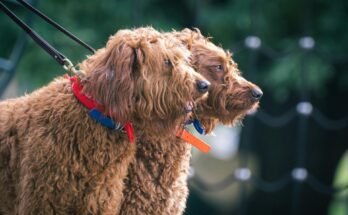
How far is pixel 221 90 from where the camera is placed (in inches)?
215

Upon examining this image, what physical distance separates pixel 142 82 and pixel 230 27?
6933mm

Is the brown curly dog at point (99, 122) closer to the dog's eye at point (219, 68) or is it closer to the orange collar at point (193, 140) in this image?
the orange collar at point (193, 140)

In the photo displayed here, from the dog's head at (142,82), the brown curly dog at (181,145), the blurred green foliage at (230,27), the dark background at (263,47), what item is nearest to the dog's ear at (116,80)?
the dog's head at (142,82)

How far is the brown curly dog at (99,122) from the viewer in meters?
4.59

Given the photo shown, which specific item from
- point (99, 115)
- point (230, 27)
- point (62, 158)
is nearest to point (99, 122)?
point (99, 115)

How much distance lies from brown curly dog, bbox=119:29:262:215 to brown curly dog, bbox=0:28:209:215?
0.46 m

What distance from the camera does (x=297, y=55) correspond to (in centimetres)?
1112

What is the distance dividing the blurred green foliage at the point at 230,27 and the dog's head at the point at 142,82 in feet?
20.4

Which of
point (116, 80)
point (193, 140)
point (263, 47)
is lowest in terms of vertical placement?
point (116, 80)

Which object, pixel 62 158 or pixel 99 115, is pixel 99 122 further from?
pixel 62 158

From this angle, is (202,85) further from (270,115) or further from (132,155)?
(270,115)

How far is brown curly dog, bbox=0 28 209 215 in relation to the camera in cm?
459

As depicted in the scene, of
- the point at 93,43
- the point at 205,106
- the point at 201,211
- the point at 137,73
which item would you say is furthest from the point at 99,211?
the point at 201,211

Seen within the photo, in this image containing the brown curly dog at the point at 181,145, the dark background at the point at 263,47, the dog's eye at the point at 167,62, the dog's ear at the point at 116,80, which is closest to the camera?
the dog's ear at the point at 116,80
